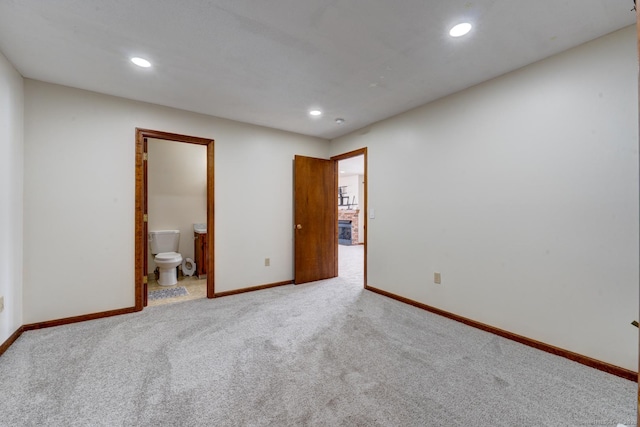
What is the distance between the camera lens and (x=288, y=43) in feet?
6.59

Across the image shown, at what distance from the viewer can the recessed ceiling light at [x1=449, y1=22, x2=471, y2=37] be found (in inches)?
71.1

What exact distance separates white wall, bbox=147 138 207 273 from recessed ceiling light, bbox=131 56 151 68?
2485 millimetres

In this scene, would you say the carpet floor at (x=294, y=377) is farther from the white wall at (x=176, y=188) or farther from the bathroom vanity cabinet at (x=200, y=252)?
the white wall at (x=176, y=188)

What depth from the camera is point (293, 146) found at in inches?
168

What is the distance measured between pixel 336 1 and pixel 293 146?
107 inches

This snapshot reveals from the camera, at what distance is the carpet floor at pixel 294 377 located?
1.49m

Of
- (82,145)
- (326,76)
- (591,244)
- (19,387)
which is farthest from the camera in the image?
(82,145)

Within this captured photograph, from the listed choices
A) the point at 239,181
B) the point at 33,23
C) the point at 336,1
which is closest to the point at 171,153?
the point at 239,181

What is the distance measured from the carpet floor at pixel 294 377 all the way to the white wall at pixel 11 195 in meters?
0.31

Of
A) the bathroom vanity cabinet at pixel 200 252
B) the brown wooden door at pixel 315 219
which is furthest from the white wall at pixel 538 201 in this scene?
the bathroom vanity cabinet at pixel 200 252

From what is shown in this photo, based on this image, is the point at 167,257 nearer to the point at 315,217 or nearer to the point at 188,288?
the point at 188,288

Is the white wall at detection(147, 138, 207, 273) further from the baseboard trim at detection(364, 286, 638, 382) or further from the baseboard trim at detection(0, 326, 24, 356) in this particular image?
the baseboard trim at detection(364, 286, 638, 382)

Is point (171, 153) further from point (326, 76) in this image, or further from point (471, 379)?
point (471, 379)

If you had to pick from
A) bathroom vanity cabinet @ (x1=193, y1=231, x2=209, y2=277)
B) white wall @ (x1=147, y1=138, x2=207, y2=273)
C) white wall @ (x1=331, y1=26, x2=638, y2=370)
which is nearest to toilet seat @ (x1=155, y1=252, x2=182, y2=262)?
bathroom vanity cabinet @ (x1=193, y1=231, x2=209, y2=277)
